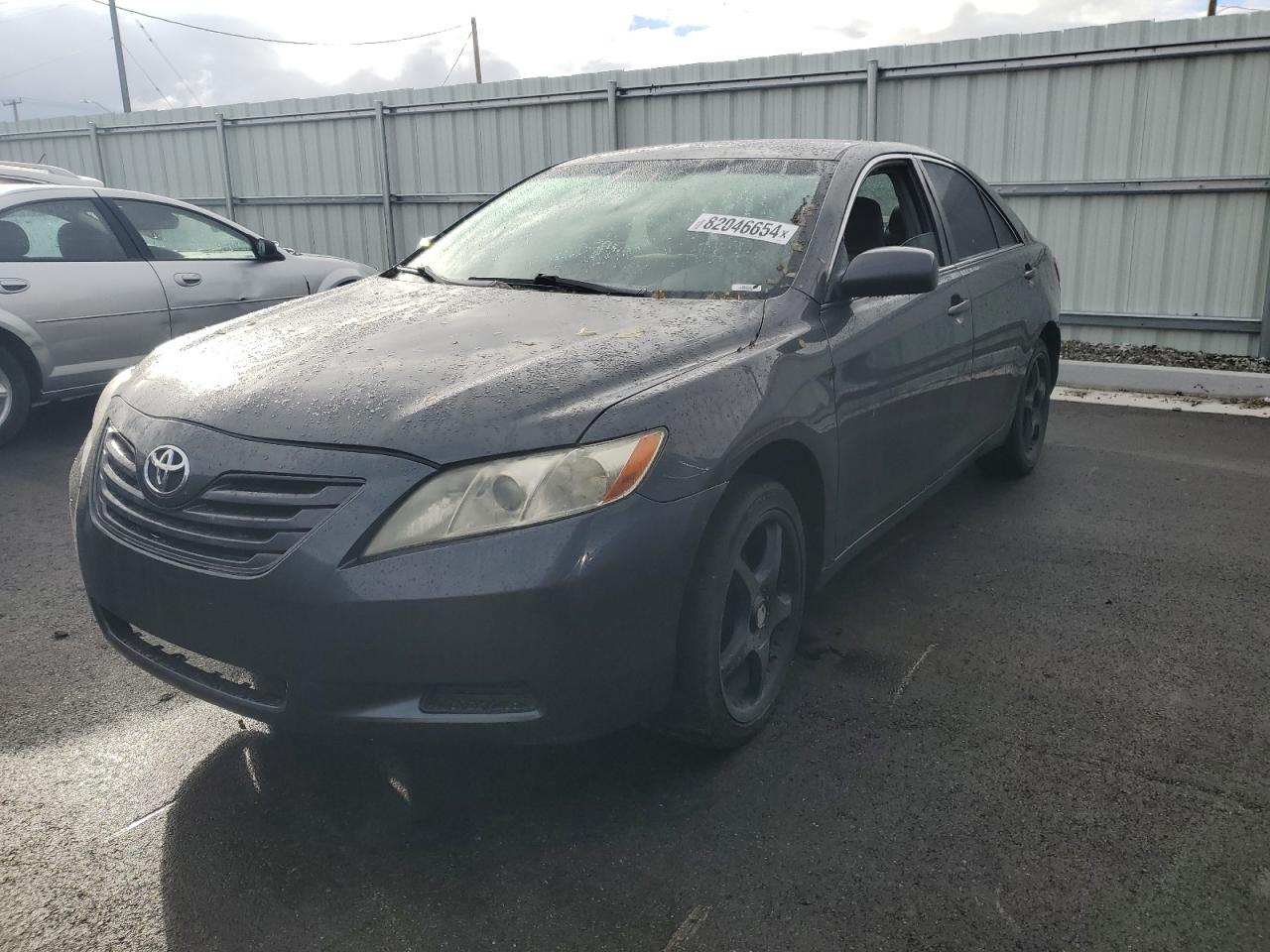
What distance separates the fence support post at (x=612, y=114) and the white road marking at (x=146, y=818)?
920cm

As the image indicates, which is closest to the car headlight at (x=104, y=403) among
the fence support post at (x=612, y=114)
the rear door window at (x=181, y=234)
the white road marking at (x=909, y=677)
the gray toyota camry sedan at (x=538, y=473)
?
the gray toyota camry sedan at (x=538, y=473)

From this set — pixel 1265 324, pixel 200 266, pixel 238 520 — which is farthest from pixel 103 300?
pixel 1265 324

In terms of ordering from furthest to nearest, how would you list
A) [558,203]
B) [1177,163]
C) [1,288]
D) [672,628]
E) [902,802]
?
[1177,163] → [1,288] → [558,203] → [902,802] → [672,628]

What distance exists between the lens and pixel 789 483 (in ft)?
10.0

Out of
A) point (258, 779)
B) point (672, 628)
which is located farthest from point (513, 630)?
point (258, 779)

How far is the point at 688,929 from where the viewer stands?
7.06 ft

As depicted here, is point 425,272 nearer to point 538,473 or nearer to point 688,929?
point 538,473

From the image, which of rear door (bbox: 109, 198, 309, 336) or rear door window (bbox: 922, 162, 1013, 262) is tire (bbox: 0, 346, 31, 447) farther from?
rear door window (bbox: 922, 162, 1013, 262)

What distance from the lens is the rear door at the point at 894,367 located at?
3.23 m

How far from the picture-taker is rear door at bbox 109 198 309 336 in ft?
22.4

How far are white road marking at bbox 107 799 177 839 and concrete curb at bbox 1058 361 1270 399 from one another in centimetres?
671

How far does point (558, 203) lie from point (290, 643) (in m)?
2.20

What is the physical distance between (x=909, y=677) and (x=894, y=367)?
3.24ft

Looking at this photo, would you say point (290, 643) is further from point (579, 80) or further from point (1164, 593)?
point (579, 80)
